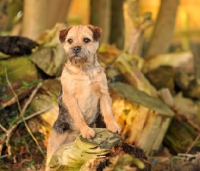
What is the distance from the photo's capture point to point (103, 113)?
6.52 meters

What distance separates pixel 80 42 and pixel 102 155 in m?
1.51

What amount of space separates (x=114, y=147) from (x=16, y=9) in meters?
7.86

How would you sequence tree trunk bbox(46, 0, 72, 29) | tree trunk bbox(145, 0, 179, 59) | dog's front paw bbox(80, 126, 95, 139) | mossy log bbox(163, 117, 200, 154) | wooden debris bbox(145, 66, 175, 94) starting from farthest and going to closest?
tree trunk bbox(145, 0, 179, 59)
tree trunk bbox(46, 0, 72, 29)
wooden debris bbox(145, 66, 175, 94)
mossy log bbox(163, 117, 200, 154)
dog's front paw bbox(80, 126, 95, 139)

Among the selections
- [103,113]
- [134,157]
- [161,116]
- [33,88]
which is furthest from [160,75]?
[134,157]

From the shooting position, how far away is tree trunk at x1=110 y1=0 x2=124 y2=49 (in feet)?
48.3

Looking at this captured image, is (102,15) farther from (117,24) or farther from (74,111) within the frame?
(74,111)

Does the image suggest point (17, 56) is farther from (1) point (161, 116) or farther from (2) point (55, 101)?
(1) point (161, 116)

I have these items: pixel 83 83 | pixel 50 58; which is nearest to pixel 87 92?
pixel 83 83

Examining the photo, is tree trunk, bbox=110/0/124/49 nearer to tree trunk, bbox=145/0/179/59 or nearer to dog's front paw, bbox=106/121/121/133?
tree trunk, bbox=145/0/179/59

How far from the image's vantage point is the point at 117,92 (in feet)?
27.1

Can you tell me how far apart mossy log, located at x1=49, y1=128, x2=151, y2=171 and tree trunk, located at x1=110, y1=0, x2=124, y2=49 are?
349 inches

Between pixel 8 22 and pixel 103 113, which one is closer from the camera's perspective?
pixel 103 113

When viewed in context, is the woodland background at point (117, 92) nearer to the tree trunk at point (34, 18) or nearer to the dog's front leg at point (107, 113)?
the tree trunk at point (34, 18)

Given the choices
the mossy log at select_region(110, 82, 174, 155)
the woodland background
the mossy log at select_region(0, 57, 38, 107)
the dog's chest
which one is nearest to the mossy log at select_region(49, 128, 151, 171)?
the dog's chest
